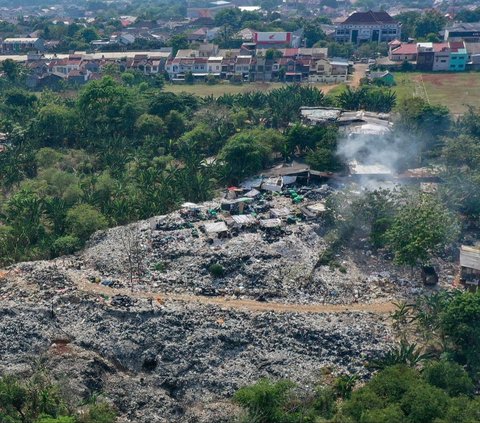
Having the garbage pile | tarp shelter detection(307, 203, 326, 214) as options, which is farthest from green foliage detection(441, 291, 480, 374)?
tarp shelter detection(307, 203, 326, 214)

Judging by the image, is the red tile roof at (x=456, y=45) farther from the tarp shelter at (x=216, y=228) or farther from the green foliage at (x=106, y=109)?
the tarp shelter at (x=216, y=228)

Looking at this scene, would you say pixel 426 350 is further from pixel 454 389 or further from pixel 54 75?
pixel 54 75

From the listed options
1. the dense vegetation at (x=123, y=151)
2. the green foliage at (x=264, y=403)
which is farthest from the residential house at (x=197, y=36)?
the green foliage at (x=264, y=403)

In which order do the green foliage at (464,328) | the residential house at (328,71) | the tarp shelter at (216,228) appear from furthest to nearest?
the residential house at (328,71) < the tarp shelter at (216,228) < the green foliage at (464,328)

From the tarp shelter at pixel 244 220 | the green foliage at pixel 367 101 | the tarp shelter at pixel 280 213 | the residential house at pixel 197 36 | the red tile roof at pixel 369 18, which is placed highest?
the red tile roof at pixel 369 18

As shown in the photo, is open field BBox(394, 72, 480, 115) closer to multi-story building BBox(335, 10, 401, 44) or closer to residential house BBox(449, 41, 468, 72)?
residential house BBox(449, 41, 468, 72)

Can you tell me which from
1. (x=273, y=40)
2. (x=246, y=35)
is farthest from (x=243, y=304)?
(x=246, y=35)
